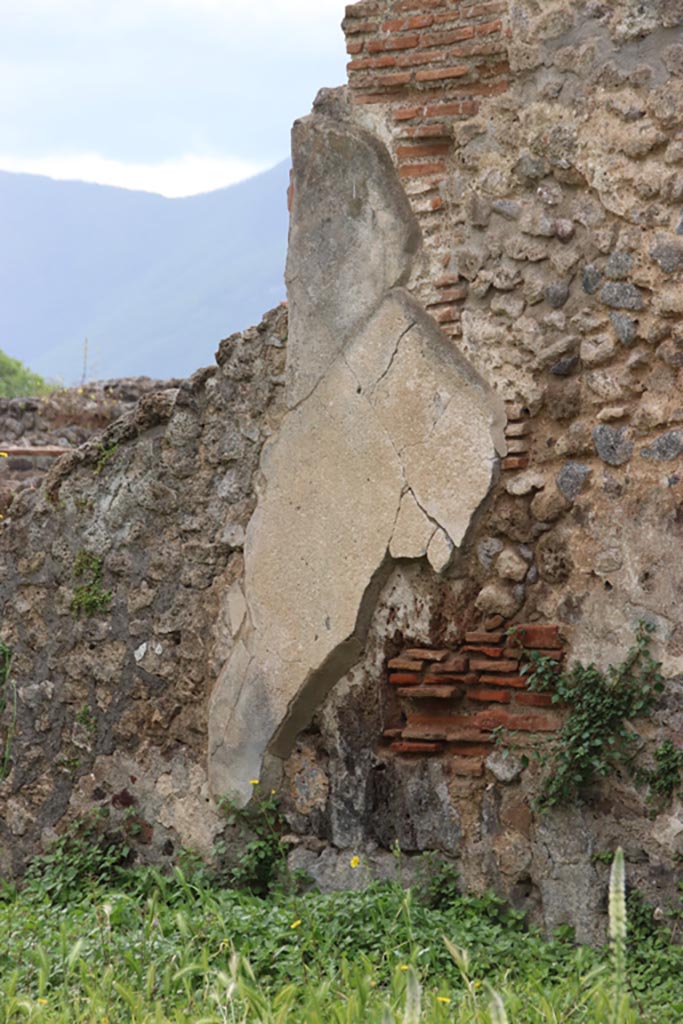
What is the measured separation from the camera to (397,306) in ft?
17.2

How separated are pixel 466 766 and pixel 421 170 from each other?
7.11 feet

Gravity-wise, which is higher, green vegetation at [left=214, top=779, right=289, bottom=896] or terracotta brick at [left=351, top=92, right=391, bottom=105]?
terracotta brick at [left=351, top=92, right=391, bottom=105]

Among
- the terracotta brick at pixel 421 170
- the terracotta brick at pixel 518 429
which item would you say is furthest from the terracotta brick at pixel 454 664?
the terracotta brick at pixel 421 170

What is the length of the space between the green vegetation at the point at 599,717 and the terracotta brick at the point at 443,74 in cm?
207

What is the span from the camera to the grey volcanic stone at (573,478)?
4.86 m

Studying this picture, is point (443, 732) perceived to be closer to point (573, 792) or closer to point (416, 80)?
point (573, 792)

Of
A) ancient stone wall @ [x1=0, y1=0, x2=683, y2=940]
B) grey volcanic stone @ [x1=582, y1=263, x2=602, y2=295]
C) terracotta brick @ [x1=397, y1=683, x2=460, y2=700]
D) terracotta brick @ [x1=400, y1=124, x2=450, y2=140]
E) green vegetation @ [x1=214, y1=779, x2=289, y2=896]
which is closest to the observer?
ancient stone wall @ [x1=0, y1=0, x2=683, y2=940]

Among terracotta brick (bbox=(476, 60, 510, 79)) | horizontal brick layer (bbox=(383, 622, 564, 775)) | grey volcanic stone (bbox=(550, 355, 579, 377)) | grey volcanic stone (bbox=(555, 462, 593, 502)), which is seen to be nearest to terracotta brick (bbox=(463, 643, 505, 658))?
horizontal brick layer (bbox=(383, 622, 564, 775))

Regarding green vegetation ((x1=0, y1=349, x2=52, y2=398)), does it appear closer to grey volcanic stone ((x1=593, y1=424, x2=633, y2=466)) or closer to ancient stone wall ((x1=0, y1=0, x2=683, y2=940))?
ancient stone wall ((x1=0, y1=0, x2=683, y2=940))

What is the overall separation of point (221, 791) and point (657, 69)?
3090 millimetres

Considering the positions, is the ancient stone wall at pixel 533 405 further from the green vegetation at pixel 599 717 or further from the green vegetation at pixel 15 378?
the green vegetation at pixel 15 378

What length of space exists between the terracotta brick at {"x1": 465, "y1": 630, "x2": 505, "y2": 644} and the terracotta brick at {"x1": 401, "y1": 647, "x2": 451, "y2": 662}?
108 mm

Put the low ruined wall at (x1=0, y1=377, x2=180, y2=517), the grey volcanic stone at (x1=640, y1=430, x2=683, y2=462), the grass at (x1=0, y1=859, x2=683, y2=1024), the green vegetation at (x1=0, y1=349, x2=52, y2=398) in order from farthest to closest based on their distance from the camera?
the green vegetation at (x1=0, y1=349, x2=52, y2=398), the low ruined wall at (x1=0, y1=377, x2=180, y2=517), the grey volcanic stone at (x1=640, y1=430, x2=683, y2=462), the grass at (x1=0, y1=859, x2=683, y2=1024)

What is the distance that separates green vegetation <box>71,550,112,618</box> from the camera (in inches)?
239
